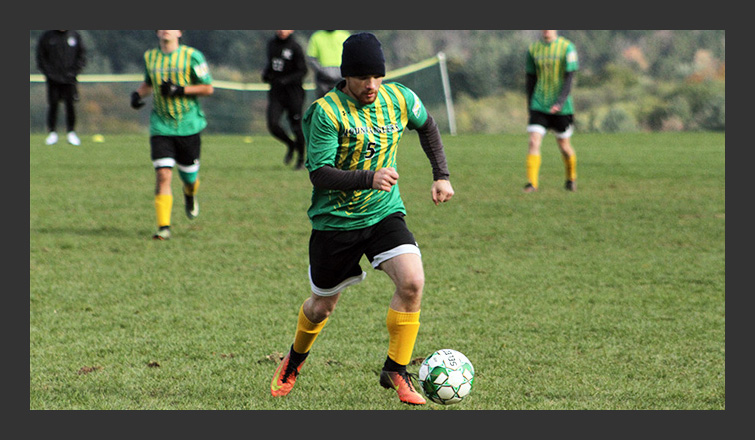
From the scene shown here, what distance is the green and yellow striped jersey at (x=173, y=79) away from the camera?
9.02 m

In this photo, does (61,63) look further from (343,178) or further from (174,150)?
(343,178)

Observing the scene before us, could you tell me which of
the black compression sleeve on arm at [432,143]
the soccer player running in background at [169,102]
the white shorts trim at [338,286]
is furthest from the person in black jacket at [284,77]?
the white shorts trim at [338,286]

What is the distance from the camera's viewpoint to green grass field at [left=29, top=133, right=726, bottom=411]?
16.2ft

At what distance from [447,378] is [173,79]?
5.46m

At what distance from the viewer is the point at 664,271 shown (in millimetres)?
7840

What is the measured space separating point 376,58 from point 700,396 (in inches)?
94.8

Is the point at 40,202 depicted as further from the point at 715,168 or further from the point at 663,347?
the point at 715,168

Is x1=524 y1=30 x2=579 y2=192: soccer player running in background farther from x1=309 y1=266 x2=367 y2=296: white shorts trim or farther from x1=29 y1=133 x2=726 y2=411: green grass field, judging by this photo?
x1=309 y1=266 x2=367 y2=296: white shorts trim

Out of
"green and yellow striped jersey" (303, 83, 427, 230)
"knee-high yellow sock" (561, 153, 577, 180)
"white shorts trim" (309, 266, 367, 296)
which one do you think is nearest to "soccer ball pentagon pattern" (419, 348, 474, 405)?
"white shorts trim" (309, 266, 367, 296)

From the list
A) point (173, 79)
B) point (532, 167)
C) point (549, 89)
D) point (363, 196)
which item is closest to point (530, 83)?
point (549, 89)

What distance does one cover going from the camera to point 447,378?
459 cm

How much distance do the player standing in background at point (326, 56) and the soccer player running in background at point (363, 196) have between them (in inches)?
391

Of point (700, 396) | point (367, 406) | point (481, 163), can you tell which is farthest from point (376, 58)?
point (481, 163)

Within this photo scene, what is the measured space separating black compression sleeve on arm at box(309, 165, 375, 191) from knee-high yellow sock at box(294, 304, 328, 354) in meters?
0.84
